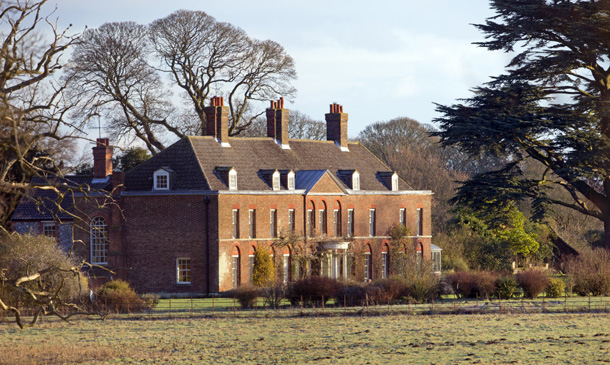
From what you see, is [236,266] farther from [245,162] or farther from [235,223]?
[245,162]

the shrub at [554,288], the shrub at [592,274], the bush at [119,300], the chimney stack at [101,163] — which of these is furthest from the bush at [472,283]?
the chimney stack at [101,163]

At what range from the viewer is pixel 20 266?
115 ft

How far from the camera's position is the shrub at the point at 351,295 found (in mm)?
38562

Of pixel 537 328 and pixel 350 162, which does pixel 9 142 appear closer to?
pixel 537 328

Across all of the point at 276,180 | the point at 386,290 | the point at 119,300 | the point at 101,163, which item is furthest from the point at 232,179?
the point at 119,300

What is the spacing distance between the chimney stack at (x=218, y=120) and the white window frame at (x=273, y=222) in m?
4.84

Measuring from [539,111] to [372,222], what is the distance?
682 inches

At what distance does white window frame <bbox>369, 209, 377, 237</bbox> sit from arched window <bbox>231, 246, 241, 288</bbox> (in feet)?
34.9

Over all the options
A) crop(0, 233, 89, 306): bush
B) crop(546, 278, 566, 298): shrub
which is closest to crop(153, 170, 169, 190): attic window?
crop(0, 233, 89, 306): bush

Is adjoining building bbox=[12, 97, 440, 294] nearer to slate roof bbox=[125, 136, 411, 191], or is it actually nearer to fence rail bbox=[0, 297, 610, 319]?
slate roof bbox=[125, 136, 411, 191]

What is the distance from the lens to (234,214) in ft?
161

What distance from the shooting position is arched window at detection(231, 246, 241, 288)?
1893 inches

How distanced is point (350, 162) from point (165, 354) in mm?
35976

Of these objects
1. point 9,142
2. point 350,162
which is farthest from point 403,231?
point 9,142
